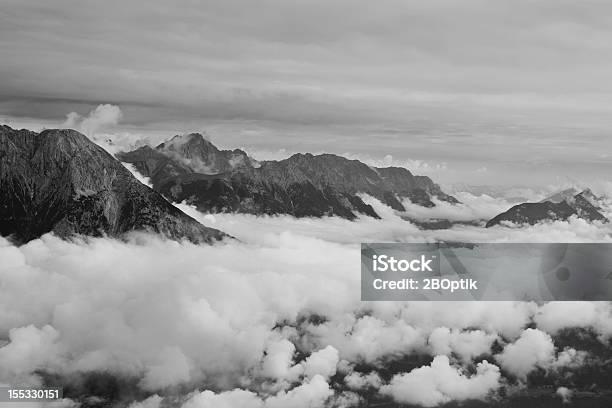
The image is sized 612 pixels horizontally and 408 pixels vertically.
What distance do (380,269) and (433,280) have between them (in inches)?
655

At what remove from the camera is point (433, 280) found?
160625 millimetres

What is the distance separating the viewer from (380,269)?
15788 cm
